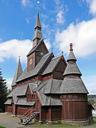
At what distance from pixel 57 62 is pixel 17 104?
47.1 feet

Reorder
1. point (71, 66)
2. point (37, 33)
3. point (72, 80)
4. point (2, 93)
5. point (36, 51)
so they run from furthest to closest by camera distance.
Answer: point (2, 93) < point (37, 33) < point (36, 51) < point (71, 66) < point (72, 80)

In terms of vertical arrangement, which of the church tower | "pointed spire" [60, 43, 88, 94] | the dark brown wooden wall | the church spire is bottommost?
the dark brown wooden wall

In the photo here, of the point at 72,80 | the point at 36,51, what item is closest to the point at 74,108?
the point at 72,80

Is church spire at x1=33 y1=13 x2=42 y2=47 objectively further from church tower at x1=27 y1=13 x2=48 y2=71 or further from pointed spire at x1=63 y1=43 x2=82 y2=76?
pointed spire at x1=63 y1=43 x2=82 y2=76

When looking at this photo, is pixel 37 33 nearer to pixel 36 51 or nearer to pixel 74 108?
pixel 36 51

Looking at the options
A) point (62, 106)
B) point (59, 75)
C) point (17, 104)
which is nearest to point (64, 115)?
point (62, 106)

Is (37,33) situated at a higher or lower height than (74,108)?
higher

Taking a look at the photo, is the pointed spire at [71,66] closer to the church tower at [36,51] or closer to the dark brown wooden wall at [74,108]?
the dark brown wooden wall at [74,108]

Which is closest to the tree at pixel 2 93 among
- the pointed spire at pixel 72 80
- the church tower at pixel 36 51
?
the church tower at pixel 36 51

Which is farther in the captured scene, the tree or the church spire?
the tree

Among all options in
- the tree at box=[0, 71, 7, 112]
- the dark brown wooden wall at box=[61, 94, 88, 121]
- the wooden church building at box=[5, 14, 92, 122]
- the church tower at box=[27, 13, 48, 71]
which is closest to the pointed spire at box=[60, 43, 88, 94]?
the wooden church building at box=[5, 14, 92, 122]

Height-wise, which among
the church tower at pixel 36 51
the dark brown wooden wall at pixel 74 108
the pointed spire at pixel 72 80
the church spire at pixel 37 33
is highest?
the church spire at pixel 37 33

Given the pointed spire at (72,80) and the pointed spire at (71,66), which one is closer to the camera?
the pointed spire at (72,80)

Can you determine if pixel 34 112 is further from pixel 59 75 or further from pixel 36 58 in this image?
pixel 36 58
